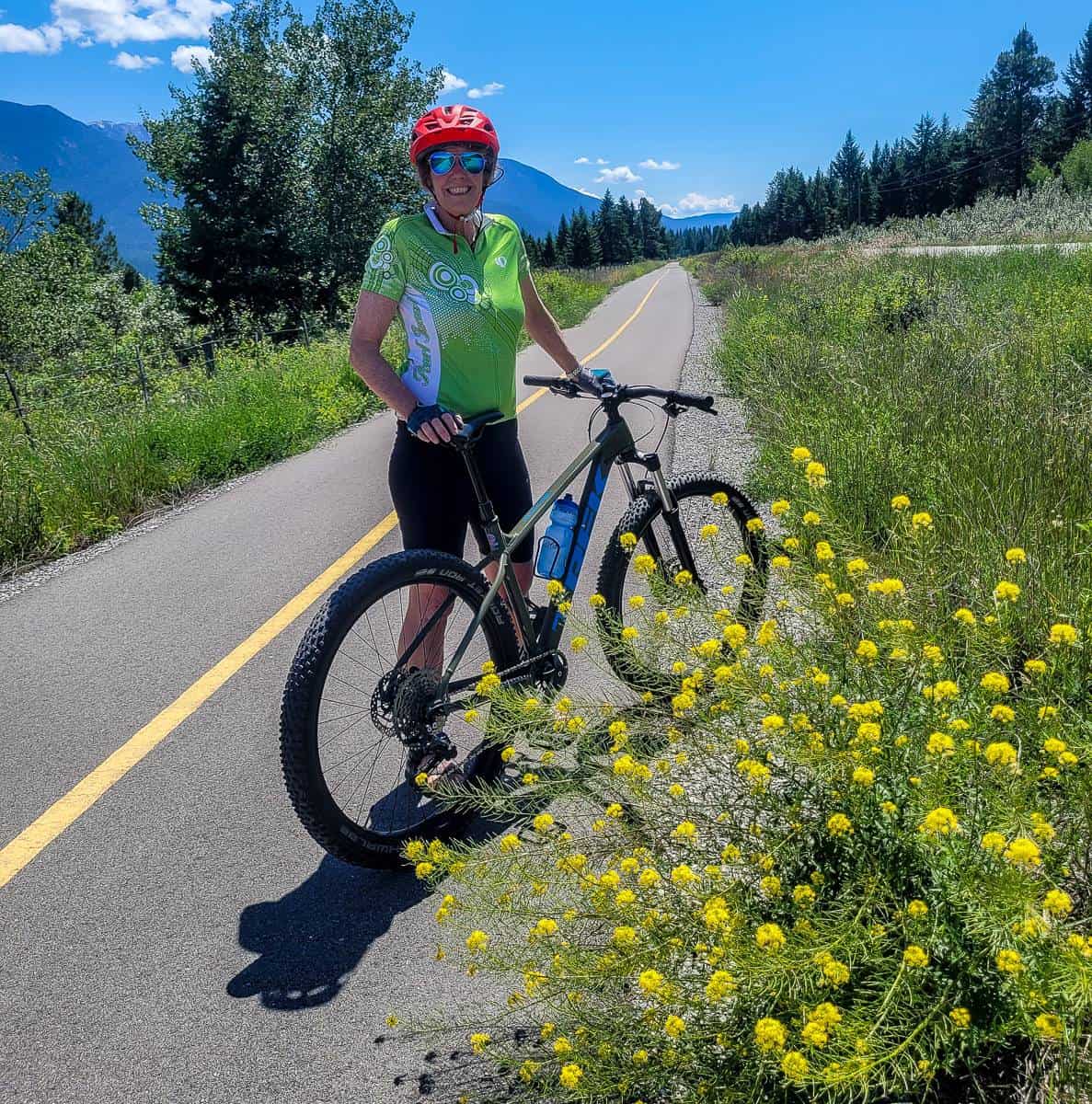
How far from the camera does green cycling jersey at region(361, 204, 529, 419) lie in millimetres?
2963

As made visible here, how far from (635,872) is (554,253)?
5054 inches

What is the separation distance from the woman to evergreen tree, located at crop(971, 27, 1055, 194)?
366 ft

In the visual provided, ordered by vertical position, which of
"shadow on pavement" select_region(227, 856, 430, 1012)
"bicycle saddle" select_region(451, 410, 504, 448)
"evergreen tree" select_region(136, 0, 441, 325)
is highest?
"evergreen tree" select_region(136, 0, 441, 325)

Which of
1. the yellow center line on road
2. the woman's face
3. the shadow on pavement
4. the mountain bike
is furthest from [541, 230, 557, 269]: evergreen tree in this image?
the shadow on pavement

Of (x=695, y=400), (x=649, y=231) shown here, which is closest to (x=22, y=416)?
(x=695, y=400)

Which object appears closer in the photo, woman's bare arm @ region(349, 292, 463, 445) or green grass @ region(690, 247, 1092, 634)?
woman's bare arm @ region(349, 292, 463, 445)

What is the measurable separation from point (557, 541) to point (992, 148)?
115843 millimetres

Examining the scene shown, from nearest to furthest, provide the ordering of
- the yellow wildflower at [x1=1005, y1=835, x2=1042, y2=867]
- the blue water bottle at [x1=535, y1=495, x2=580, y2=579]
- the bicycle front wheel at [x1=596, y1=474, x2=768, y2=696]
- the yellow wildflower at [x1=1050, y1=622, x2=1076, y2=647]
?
the yellow wildflower at [x1=1005, y1=835, x2=1042, y2=867] < the yellow wildflower at [x1=1050, y1=622, x2=1076, y2=647] < the bicycle front wheel at [x1=596, y1=474, x2=768, y2=696] < the blue water bottle at [x1=535, y1=495, x2=580, y2=579]

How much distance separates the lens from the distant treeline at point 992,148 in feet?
306

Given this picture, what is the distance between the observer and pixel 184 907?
111 inches

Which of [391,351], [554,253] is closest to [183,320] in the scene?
[391,351]

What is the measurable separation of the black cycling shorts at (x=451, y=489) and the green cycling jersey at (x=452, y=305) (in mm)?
150

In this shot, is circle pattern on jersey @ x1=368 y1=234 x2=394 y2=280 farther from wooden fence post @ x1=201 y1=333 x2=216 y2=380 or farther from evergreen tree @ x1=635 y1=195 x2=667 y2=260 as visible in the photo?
evergreen tree @ x1=635 y1=195 x2=667 y2=260

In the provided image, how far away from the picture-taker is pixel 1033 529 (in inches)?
148
